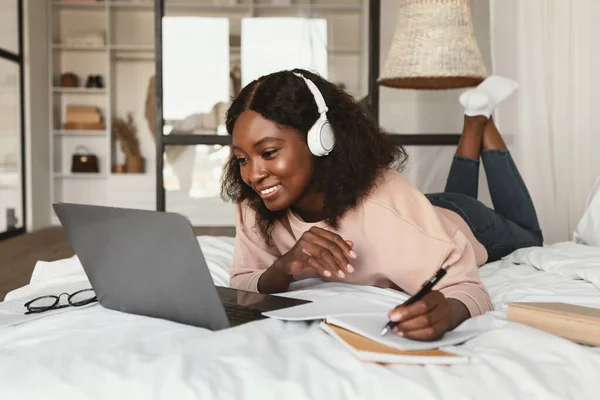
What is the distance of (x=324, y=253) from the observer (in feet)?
3.24

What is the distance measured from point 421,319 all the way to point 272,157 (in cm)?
44

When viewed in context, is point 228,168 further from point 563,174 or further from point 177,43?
point 177,43

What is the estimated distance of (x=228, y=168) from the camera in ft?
4.50

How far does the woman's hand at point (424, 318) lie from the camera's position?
31.5 inches

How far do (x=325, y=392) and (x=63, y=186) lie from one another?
5.58 metres

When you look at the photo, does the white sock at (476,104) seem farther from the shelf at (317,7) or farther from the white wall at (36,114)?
the white wall at (36,114)

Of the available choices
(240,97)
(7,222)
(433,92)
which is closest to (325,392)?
(240,97)

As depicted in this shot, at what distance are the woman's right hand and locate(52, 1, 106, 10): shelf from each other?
5182mm

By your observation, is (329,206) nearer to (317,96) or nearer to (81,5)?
(317,96)

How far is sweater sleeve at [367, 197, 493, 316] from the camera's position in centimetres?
108

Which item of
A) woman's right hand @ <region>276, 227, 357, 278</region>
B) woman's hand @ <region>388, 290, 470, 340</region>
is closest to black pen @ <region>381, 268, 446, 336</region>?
woman's hand @ <region>388, 290, 470, 340</region>

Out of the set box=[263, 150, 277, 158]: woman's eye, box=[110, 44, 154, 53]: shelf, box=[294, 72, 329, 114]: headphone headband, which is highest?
box=[110, 44, 154, 53]: shelf

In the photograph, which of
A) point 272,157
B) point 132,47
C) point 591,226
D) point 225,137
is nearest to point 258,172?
point 272,157

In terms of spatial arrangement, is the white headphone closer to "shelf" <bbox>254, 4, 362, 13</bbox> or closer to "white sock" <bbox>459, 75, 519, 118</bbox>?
"white sock" <bbox>459, 75, 519, 118</bbox>
